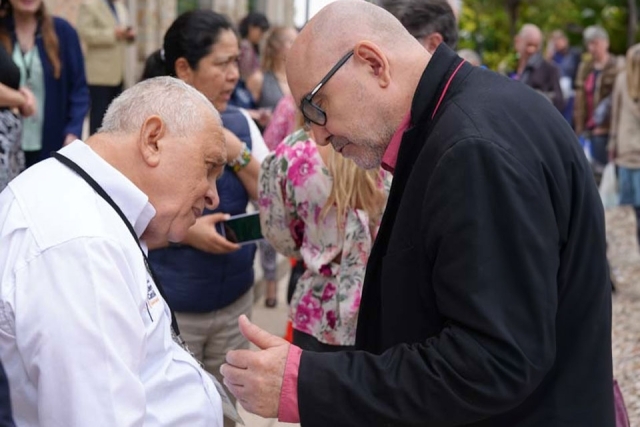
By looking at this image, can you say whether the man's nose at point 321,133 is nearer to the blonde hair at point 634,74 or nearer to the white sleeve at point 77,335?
the white sleeve at point 77,335

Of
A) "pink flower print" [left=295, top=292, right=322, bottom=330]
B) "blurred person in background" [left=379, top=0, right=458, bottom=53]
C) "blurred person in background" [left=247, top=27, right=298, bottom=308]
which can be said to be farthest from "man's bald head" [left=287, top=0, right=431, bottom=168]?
"blurred person in background" [left=247, top=27, right=298, bottom=308]

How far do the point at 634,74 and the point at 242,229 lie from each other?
5.94m

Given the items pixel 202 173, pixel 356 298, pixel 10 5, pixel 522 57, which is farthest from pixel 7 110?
pixel 522 57

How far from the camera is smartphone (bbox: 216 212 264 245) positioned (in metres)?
3.81

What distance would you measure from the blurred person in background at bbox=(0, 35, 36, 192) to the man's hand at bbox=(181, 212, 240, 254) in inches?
43.3

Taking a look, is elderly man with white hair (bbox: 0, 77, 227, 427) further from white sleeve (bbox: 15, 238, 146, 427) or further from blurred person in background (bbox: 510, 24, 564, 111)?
blurred person in background (bbox: 510, 24, 564, 111)

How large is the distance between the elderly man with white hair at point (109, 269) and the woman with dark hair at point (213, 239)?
1.39m

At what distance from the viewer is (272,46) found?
8.48 meters

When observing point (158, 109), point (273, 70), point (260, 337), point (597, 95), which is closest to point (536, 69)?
point (597, 95)

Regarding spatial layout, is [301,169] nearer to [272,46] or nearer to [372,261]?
[372,261]

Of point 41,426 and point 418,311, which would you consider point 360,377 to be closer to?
point 418,311

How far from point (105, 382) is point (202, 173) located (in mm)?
614

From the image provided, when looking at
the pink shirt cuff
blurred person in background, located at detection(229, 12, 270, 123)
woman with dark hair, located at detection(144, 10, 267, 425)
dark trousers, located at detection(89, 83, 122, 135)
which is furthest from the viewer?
dark trousers, located at detection(89, 83, 122, 135)

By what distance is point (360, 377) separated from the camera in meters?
2.04
